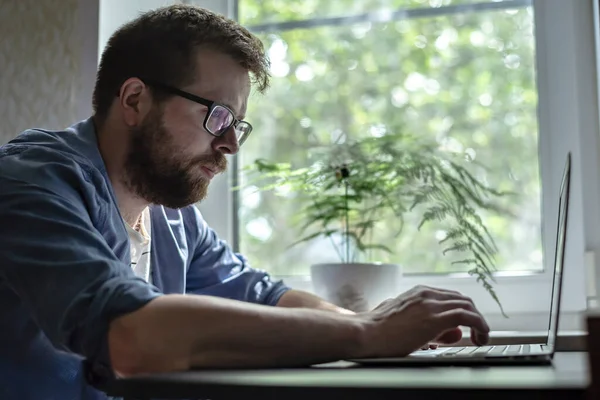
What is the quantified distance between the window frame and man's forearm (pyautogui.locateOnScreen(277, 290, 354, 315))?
1.44 ft

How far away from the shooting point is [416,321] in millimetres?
932

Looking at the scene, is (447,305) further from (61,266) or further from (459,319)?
(61,266)

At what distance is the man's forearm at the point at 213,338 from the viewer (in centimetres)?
86

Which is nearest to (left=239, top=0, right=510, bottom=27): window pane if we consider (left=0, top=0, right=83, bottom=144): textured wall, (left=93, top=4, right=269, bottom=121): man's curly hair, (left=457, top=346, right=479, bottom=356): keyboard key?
(left=0, top=0, right=83, bottom=144): textured wall

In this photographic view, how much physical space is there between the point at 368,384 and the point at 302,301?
91cm

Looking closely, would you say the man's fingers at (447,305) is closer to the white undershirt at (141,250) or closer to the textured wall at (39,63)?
the white undershirt at (141,250)

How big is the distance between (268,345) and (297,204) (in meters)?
1.21

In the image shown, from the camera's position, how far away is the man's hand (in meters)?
0.91

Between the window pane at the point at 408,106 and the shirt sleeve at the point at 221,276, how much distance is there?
1.22ft

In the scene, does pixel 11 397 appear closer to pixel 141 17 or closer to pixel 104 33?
pixel 141 17

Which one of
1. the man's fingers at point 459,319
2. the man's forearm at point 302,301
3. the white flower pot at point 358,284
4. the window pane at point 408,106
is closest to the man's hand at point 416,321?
the man's fingers at point 459,319

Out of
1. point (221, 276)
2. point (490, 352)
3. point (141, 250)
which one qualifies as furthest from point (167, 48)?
point (490, 352)

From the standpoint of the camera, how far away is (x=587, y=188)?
1.79 meters

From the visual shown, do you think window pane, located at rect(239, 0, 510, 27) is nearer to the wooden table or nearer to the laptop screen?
the laptop screen
